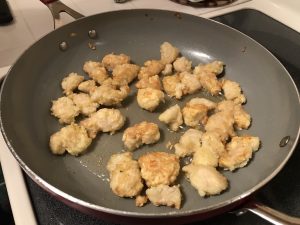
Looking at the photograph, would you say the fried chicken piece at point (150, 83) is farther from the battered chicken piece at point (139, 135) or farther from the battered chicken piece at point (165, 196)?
the battered chicken piece at point (165, 196)

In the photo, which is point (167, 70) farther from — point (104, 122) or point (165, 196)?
point (165, 196)

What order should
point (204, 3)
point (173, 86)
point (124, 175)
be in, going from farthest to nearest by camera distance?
point (204, 3)
point (173, 86)
point (124, 175)

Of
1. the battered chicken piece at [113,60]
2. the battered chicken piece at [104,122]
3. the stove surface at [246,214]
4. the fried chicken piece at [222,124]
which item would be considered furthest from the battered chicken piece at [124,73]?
the stove surface at [246,214]

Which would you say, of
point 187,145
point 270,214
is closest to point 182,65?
point 187,145

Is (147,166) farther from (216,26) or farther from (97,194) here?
(216,26)

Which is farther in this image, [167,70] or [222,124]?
[167,70]

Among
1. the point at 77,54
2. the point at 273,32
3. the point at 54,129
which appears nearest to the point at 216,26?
the point at 273,32
